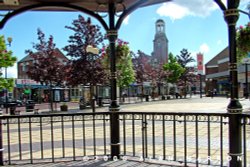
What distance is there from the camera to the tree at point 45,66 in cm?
2609

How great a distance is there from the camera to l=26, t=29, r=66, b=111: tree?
1027 inches

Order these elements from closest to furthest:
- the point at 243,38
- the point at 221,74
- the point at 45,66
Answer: the point at 243,38 → the point at 45,66 → the point at 221,74

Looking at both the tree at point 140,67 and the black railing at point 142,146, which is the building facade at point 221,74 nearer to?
the tree at point 140,67

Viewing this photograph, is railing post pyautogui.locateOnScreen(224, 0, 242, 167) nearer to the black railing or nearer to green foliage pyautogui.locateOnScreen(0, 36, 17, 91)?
the black railing

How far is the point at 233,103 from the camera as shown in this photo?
179 inches

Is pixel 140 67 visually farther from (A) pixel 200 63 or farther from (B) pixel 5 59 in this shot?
(B) pixel 5 59

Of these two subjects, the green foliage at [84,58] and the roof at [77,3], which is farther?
the green foliage at [84,58]

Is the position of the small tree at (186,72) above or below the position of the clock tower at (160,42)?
below

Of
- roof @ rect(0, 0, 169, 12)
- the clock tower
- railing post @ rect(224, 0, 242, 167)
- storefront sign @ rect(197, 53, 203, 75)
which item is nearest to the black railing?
railing post @ rect(224, 0, 242, 167)

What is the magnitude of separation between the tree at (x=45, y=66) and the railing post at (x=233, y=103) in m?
22.6

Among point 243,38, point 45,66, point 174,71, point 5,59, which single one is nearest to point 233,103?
point 243,38

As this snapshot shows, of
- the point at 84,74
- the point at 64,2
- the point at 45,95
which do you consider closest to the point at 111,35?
the point at 64,2

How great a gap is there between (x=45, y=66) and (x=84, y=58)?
419cm

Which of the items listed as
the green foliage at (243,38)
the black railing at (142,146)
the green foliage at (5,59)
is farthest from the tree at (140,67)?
the black railing at (142,146)
